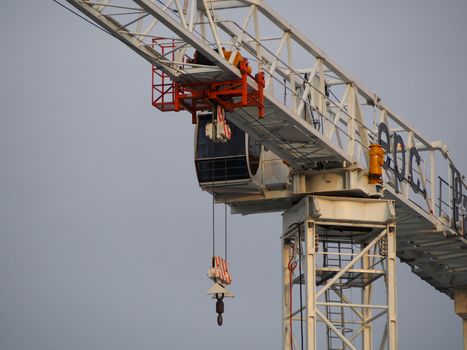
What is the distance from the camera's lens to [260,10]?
212 feet

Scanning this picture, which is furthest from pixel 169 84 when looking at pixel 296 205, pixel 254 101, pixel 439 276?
pixel 439 276

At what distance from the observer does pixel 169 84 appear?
6212 centimetres

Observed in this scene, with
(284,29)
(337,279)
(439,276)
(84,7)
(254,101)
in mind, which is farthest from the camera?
(439,276)

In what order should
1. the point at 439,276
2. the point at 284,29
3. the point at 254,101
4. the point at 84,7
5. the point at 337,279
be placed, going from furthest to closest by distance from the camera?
1. the point at 439,276
2. the point at 337,279
3. the point at 284,29
4. the point at 254,101
5. the point at 84,7

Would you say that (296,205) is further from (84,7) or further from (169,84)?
(84,7)

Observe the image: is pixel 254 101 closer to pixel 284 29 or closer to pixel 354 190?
pixel 284 29

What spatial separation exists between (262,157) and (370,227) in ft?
19.7

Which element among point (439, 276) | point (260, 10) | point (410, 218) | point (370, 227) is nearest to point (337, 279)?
point (370, 227)

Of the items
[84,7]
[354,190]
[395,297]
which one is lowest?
[395,297]

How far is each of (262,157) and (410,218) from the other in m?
8.79

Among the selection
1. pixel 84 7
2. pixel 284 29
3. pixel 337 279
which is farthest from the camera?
pixel 337 279

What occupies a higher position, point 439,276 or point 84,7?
point 84,7

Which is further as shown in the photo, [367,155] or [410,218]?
[410,218]

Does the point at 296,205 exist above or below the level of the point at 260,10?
below
